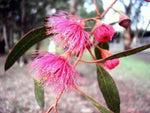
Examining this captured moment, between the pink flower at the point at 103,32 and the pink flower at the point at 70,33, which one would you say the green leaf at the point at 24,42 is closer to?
the pink flower at the point at 70,33

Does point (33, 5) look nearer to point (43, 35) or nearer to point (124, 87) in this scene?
point (124, 87)

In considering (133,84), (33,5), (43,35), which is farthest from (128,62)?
(43,35)

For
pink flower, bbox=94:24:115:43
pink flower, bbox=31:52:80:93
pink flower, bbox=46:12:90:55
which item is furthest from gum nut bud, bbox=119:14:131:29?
pink flower, bbox=31:52:80:93

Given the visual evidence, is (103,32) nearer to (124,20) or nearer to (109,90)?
(124,20)

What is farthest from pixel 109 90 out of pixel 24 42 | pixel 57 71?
pixel 24 42

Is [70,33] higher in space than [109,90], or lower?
higher

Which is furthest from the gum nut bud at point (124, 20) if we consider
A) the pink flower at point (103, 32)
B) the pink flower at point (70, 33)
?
the pink flower at point (70, 33)
